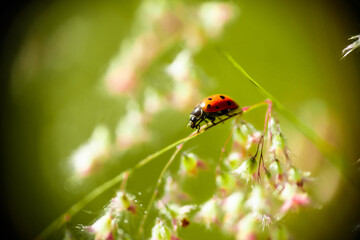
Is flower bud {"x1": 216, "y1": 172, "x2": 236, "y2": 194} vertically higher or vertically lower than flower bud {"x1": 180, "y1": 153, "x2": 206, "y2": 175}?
lower

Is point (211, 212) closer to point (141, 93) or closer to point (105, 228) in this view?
point (105, 228)

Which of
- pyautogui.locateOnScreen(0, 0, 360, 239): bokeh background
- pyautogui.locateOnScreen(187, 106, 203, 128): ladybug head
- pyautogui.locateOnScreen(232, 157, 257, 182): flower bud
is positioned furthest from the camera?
pyautogui.locateOnScreen(0, 0, 360, 239): bokeh background

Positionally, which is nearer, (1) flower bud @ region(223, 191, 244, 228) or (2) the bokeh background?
(1) flower bud @ region(223, 191, 244, 228)

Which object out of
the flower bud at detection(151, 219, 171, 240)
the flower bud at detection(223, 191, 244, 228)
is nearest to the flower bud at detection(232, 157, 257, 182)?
the flower bud at detection(223, 191, 244, 228)

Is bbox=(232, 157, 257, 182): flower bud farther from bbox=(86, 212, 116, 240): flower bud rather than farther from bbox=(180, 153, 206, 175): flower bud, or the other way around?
bbox=(86, 212, 116, 240): flower bud

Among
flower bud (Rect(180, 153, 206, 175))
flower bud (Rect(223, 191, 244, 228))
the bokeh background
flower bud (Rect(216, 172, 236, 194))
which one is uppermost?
the bokeh background

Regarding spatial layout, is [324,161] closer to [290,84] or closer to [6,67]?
[290,84]

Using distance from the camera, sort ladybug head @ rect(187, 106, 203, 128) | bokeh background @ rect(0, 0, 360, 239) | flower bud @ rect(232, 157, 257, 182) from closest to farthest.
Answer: flower bud @ rect(232, 157, 257, 182)
ladybug head @ rect(187, 106, 203, 128)
bokeh background @ rect(0, 0, 360, 239)
